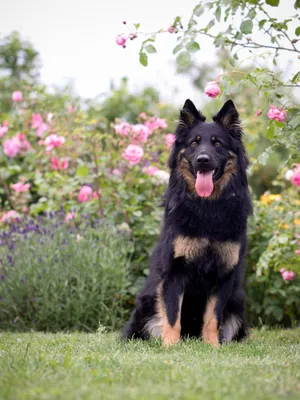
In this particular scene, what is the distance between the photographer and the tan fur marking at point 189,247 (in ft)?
14.0

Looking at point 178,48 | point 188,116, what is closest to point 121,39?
point 178,48

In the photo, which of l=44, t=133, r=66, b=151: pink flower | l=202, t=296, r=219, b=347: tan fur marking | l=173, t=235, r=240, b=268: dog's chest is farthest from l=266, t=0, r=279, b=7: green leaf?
l=44, t=133, r=66, b=151: pink flower

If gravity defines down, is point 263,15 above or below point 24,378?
above

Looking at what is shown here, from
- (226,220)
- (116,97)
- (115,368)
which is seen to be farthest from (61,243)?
(116,97)

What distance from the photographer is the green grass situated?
8.07 ft

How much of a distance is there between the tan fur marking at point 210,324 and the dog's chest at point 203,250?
0.36 m

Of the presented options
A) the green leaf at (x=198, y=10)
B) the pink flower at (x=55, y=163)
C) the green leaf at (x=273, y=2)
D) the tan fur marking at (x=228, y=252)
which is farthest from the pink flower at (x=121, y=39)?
the pink flower at (x=55, y=163)

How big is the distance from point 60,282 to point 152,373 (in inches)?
120

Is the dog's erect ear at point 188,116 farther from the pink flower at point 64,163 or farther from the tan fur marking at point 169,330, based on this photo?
the pink flower at point 64,163

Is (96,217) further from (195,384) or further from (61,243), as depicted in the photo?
(195,384)

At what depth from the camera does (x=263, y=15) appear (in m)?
4.34

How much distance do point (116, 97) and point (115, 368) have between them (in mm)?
11205

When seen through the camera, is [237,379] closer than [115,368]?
Yes

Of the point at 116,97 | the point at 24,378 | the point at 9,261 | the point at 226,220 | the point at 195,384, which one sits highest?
the point at 116,97
